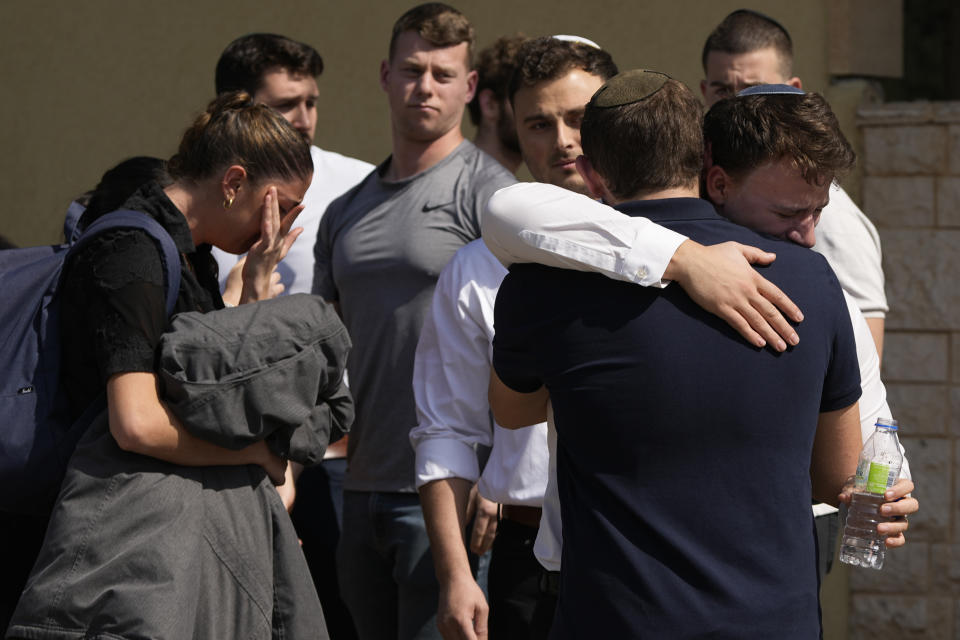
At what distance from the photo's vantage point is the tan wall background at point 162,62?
4977 millimetres

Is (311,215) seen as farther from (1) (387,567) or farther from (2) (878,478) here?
(2) (878,478)

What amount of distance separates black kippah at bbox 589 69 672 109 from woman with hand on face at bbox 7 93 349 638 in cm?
74

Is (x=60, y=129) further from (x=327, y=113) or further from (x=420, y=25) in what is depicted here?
(x=420, y=25)

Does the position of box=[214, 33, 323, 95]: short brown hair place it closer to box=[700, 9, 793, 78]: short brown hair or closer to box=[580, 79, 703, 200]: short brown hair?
box=[700, 9, 793, 78]: short brown hair


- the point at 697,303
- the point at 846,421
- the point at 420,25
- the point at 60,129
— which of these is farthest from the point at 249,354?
the point at 60,129

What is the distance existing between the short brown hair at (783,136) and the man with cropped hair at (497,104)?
225 centimetres

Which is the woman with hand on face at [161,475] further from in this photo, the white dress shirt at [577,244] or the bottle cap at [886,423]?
the bottle cap at [886,423]

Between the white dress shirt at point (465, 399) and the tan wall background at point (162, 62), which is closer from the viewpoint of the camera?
the white dress shirt at point (465, 399)

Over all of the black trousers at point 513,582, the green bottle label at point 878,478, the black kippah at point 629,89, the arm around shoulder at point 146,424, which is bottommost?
the black trousers at point 513,582

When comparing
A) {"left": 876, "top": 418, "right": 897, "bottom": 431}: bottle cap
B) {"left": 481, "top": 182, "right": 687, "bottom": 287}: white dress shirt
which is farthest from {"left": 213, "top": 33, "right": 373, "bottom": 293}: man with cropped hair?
{"left": 876, "top": 418, "right": 897, "bottom": 431}: bottle cap

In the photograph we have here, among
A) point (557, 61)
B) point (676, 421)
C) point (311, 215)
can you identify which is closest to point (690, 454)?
point (676, 421)

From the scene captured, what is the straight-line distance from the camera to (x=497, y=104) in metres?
4.37

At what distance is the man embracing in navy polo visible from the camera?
5.98 feet

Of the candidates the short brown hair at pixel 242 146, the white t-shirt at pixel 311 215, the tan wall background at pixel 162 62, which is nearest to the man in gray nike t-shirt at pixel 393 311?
the white t-shirt at pixel 311 215
